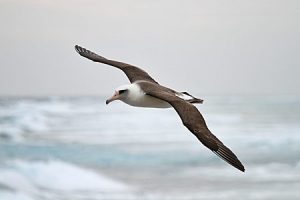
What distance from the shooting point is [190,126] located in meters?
9.02

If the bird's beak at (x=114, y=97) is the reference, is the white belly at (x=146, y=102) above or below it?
below

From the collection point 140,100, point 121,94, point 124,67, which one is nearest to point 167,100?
point 140,100

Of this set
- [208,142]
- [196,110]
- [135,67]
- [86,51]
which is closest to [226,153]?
[208,142]

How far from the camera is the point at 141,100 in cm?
1011

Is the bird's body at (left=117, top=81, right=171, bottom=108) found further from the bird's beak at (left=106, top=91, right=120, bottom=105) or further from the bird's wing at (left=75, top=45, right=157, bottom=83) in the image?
the bird's wing at (left=75, top=45, right=157, bottom=83)

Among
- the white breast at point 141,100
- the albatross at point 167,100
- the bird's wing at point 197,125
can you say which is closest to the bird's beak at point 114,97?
the albatross at point 167,100

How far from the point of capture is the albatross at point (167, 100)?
28.2ft

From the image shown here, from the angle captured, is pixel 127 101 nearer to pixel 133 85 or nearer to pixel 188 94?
pixel 133 85

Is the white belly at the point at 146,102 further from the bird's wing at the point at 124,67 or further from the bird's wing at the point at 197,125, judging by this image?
the bird's wing at the point at 124,67

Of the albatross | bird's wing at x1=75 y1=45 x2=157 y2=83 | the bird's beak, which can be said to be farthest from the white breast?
bird's wing at x1=75 y1=45 x2=157 y2=83

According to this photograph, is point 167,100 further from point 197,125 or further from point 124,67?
point 124,67

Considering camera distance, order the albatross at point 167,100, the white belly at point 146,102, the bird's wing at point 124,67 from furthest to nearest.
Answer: the bird's wing at point 124,67, the white belly at point 146,102, the albatross at point 167,100

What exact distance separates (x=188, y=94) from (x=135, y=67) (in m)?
1.66

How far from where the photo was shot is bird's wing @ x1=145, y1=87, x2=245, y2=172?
8.45 m
